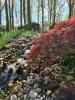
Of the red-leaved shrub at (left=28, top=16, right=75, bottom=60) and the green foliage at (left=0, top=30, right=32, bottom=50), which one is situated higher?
the red-leaved shrub at (left=28, top=16, right=75, bottom=60)

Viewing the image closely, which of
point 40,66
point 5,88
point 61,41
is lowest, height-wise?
point 5,88

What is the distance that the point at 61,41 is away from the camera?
21.3 feet

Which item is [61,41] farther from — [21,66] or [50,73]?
[21,66]

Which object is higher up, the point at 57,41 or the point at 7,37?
the point at 57,41

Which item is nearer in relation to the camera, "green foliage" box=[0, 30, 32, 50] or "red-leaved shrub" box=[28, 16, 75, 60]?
"red-leaved shrub" box=[28, 16, 75, 60]

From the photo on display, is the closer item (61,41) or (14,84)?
(61,41)


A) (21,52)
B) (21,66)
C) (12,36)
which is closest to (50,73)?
(21,66)

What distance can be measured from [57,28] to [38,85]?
4.38 ft

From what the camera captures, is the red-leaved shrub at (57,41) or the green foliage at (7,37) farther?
the green foliage at (7,37)

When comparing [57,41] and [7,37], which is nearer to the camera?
[57,41]

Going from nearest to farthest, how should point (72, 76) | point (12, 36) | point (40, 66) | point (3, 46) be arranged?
point (72, 76) < point (40, 66) < point (3, 46) < point (12, 36)

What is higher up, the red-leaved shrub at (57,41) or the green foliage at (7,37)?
the red-leaved shrub at (57,41)

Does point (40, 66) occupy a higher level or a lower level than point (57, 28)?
lower

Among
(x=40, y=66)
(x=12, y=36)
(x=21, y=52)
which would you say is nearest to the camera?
(x=40, y=66)
